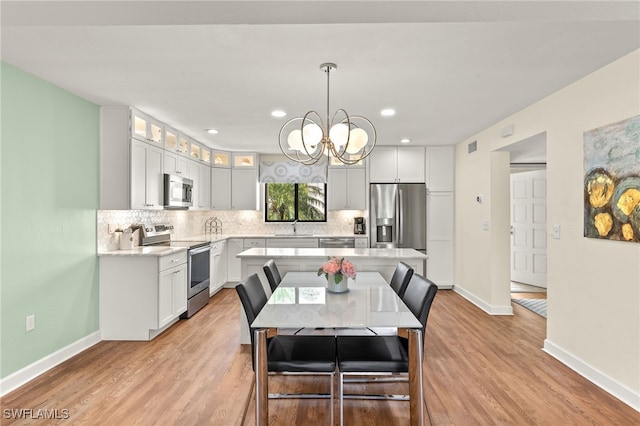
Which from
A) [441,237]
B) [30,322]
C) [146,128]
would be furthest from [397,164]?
[30,322]

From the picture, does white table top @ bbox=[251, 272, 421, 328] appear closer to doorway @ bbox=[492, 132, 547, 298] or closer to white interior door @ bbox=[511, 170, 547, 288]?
doorway @ bbox=[492, 132, 547, 298]

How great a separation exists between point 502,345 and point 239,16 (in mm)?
3692

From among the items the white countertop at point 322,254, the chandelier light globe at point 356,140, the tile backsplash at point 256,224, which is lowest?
the white countertop at point 322,254

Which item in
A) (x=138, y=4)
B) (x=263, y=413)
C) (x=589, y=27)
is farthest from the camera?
(x=589, y=27)

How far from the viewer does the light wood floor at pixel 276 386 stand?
2.34m

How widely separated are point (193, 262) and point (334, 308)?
2.94 m

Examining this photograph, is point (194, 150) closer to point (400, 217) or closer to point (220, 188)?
point (220, 188)

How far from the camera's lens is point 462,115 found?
418 centimetres

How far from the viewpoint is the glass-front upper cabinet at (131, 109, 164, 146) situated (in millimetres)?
3909

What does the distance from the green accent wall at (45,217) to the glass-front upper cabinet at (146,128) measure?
35cm

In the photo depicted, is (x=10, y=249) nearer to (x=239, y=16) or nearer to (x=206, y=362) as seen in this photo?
(x=206, y=362)

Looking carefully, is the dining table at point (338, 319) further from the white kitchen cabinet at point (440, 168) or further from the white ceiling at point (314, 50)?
the white kitchen cabinet at point (440, 168)

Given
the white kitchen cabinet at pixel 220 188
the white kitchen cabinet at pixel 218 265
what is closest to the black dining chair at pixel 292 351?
the white kitchen cabinet at pixel 218 265

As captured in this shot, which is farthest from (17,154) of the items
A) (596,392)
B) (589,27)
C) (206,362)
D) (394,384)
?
(596,392)
